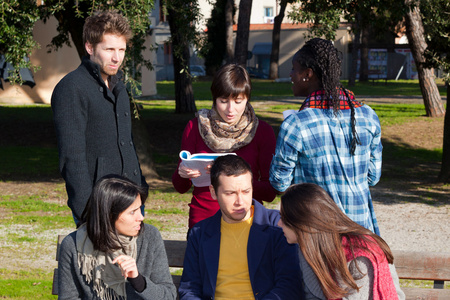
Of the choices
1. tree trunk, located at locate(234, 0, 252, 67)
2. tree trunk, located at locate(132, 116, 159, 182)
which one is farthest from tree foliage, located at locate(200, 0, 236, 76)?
tree trunk, located at locate(132, 116, 159, 182)

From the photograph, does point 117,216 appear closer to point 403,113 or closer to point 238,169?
point 238,169

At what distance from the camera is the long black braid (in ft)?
10.5

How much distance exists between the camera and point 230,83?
3.44 m

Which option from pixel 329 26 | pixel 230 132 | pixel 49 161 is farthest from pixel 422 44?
pixel 230 132

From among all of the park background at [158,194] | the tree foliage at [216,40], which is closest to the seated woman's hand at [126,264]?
the park background at [158,194]

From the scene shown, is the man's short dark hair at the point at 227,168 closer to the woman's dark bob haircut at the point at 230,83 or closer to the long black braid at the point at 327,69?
the woman's dark bob haircut at the point at 230,83

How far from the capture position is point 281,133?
3.24 m

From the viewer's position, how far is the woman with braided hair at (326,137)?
3.22 m

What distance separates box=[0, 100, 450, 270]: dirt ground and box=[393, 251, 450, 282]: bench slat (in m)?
4.00

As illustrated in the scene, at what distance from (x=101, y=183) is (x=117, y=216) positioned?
0.18 meters

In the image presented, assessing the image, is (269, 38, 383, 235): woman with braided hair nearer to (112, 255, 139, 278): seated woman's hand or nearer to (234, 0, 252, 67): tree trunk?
(112, 255, 139, 278): seated woman's hand

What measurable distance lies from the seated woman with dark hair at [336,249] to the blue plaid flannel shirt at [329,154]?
1.39ft

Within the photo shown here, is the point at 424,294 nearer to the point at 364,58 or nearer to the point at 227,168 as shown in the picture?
the point at 227,168

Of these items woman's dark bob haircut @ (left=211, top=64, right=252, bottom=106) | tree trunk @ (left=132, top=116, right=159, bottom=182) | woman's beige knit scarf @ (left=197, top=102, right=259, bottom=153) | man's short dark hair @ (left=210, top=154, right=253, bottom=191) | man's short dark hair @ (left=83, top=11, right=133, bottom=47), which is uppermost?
man's short dark hair @ (left=83, top=11, right=133, bottom=47)
